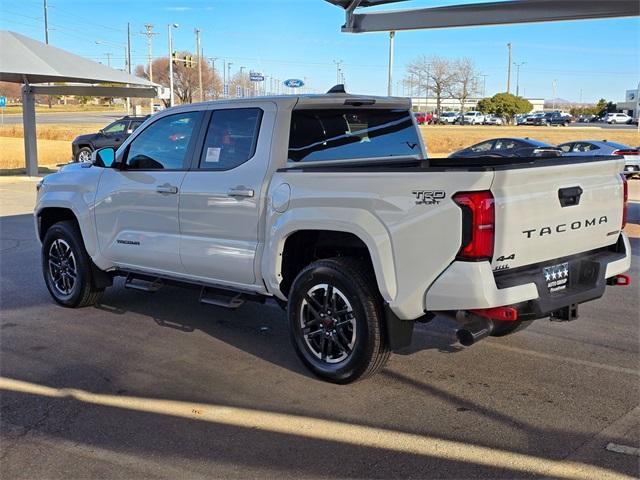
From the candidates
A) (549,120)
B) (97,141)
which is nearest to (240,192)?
(97,141)

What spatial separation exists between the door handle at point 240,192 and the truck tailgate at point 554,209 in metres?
1.91

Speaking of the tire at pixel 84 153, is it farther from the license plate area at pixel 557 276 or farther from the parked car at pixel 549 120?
the parked car at pixel 549 120

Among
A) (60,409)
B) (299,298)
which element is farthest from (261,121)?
(60,409)

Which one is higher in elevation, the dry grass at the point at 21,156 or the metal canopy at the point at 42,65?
the metal canopy at the point at 42,65

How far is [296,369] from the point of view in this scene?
4.87 metres

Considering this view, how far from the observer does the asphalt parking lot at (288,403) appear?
137 inches

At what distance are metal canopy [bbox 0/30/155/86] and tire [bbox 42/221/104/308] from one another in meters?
13.0

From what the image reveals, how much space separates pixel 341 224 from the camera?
168 inches

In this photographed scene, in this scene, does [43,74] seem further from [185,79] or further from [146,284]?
[185,79]

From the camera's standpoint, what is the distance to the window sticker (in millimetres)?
5219

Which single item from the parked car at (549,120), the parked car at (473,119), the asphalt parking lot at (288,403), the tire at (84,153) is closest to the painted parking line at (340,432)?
the asphalt parking lot at (288,403)

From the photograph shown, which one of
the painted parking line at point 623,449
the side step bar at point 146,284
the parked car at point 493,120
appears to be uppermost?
the parked car at point 493,120

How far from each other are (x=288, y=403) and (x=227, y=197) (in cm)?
166

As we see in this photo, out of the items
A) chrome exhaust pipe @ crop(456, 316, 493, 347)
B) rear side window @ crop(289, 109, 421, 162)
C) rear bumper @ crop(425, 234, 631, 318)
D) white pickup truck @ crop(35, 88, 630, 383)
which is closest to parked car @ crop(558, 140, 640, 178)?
rear side window @ crop(289, 109, 421, 162)
